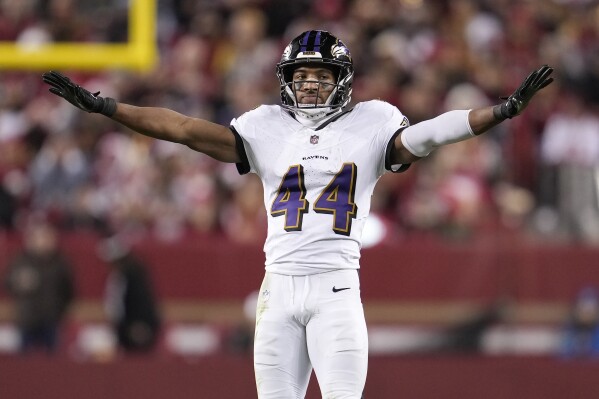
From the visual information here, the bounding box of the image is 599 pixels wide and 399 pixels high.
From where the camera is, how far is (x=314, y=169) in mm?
5996

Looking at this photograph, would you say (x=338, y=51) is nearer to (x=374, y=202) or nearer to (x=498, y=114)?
(x=498, y=114)

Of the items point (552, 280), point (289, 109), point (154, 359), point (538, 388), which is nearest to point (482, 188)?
point (552, 280)

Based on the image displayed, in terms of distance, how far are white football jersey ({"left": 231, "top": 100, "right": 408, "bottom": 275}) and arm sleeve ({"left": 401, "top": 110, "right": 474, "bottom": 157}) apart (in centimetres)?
19

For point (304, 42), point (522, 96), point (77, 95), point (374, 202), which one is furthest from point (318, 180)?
point (374, 202)

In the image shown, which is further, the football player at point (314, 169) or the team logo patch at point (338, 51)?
the team logo patch at point (338, 51)

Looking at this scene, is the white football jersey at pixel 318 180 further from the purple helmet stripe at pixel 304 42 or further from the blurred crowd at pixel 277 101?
the blurred crowd at pixel 277 101

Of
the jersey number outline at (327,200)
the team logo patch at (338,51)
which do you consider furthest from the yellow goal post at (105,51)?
the jersey number outline at (327,200)

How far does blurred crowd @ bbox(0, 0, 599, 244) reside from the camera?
11.2 metres

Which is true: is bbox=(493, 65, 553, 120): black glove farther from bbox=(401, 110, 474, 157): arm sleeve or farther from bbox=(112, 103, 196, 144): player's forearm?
bbox=(112, 103, 196, 144): player's forearm

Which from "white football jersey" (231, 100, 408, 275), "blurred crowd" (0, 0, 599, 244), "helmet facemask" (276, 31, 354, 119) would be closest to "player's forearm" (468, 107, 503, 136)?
"white football jersey" (231, 100, 408, 275)

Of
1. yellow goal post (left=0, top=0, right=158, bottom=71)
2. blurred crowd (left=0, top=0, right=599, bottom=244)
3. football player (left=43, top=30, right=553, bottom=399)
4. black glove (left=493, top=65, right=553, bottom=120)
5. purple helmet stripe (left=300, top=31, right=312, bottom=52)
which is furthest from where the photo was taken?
blurred crowd (left=0, top=0, right=599, bottom=244)

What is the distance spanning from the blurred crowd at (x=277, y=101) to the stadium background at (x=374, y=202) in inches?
0.8

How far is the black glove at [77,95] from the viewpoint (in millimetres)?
5957

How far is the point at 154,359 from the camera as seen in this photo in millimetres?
9523
